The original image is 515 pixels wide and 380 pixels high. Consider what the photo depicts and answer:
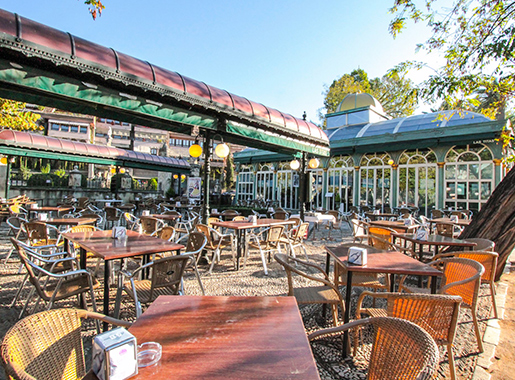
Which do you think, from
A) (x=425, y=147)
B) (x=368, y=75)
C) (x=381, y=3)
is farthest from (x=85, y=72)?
(x=368, y=75)

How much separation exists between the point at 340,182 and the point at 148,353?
47.3ft

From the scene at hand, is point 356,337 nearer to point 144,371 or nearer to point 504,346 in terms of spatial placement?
point 504,346

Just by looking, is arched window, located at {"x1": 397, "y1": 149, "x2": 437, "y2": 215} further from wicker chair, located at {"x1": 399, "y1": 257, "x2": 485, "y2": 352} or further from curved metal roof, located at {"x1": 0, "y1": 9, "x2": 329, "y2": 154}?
wicker chair, located at {"x1": 399, "y1": 257, "x2": 485, "y2": 352}

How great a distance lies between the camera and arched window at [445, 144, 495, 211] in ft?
35.7

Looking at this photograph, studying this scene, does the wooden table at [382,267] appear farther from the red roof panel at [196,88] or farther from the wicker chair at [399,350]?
the red roof panel at [196,88]

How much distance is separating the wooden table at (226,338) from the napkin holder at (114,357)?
5 cm

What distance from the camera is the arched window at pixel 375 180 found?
43.6ft

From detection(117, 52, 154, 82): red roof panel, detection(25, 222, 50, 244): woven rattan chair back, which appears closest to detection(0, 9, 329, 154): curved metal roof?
detection(117, 52, 154, 82): red roof panel

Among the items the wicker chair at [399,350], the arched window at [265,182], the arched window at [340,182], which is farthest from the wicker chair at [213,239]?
the arched window at [265,182]

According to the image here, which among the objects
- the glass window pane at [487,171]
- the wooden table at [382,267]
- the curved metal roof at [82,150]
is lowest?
the wooden table at [382,267]

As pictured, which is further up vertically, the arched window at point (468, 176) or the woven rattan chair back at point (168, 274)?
the arched window at point (468, 176)

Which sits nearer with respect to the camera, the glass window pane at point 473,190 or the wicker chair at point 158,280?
the wicker chair at point 158,280

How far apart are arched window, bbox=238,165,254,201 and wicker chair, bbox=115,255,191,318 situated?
608 inches

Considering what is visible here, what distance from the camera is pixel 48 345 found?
4.03 ft
